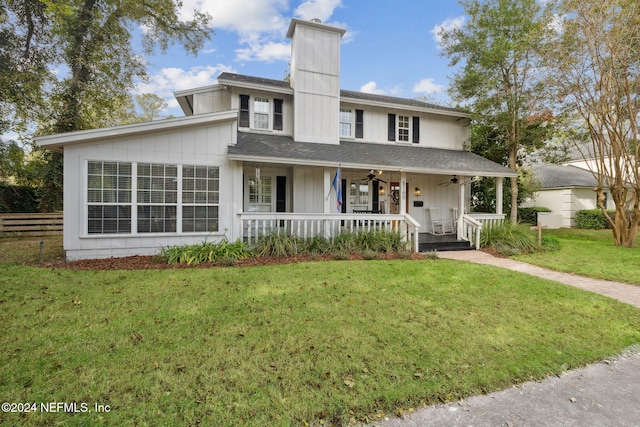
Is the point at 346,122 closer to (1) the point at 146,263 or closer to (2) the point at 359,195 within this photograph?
(2) the point at 359,195

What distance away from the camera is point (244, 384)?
2588mm

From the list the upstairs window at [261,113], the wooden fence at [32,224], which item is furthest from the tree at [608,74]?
the wooden fence at [32,224]

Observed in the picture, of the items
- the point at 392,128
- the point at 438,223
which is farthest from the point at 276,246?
the point at 392,128

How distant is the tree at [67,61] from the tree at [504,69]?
15.5 m

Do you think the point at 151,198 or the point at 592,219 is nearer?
the point at 151,198

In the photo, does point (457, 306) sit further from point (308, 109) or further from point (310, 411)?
point (308, 109)

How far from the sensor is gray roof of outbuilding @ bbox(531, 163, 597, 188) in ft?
63.3

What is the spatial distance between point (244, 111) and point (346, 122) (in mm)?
4311

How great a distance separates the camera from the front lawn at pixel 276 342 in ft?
7.82

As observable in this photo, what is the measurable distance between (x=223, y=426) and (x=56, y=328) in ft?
9.69

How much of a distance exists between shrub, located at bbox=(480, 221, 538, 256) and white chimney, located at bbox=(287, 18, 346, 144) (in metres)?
6.73

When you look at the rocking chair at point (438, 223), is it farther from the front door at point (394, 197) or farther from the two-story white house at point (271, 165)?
the front door at point (394, 197)

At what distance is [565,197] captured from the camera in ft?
Result: 62.3

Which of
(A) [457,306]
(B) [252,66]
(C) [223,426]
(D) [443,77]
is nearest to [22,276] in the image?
(C) [223,426]
